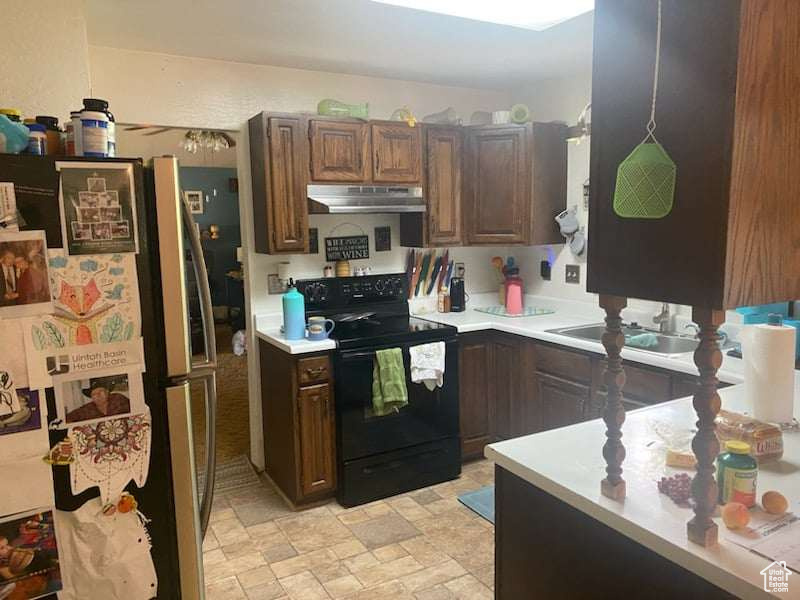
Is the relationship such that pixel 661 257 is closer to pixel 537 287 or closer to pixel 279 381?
pixel 279 381

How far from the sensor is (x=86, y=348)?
1.49m

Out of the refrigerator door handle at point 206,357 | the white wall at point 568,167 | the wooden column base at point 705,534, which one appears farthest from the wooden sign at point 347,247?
Answer: the wooden column base at point 705,534

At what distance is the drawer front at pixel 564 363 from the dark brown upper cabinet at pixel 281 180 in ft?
4.93

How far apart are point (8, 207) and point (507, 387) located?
2900mm

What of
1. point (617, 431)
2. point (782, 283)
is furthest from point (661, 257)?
point (617, 431)

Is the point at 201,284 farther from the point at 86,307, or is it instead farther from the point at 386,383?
the point at 386,383

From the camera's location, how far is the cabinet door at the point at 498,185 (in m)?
3.72

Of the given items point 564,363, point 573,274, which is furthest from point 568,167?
point 564,363

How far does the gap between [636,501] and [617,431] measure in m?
0.15

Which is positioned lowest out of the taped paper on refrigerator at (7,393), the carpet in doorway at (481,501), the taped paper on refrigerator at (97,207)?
the carpet in doorway at (481,501)

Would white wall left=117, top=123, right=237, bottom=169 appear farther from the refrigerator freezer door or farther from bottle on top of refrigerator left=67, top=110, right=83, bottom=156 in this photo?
the refrigerator freezer door

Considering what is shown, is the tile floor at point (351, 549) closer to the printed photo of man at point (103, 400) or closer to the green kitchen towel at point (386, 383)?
the green kitchen towel at point (386, 383)
